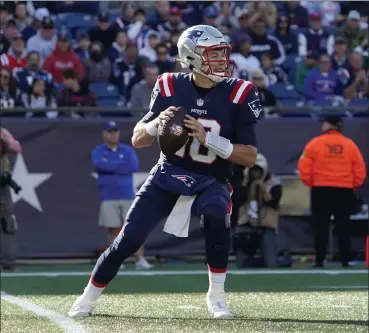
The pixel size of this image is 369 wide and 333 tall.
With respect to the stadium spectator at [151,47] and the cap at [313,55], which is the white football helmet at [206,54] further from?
the cap at [313,55]

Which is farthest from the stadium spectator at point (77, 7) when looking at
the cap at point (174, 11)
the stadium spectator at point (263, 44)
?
the stadium spectator at point (263, 44)

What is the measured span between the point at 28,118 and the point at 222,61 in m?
5.91

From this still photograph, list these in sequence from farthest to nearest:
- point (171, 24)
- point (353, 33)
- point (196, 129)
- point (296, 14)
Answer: point (296, 14), point (353, 33), point (171, 24), point (196, 129)

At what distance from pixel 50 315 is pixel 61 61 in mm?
8082

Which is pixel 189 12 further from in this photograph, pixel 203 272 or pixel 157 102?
pixel 157 102

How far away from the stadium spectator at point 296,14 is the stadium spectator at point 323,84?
2.51 m

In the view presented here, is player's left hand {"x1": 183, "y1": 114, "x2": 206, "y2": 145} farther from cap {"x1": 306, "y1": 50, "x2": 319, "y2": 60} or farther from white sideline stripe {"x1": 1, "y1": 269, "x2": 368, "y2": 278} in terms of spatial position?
cap {"x1": 306, "y1": 50, "x2": 319, "y2": 60}

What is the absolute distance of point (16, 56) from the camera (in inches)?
562

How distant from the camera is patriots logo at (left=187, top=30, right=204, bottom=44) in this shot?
6.58 metres

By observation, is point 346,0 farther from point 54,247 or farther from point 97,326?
point 97,326

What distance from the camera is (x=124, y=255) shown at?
650 centimetres

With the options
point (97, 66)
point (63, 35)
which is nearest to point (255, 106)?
point (97, 66)

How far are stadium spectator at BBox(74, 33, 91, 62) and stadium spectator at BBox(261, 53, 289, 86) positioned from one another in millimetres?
2492

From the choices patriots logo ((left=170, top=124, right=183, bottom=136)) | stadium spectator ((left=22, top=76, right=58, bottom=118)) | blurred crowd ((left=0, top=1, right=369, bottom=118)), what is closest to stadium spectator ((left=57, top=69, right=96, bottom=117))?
blurred crowd ((left=0, top=1, right=369, bottom=118))
